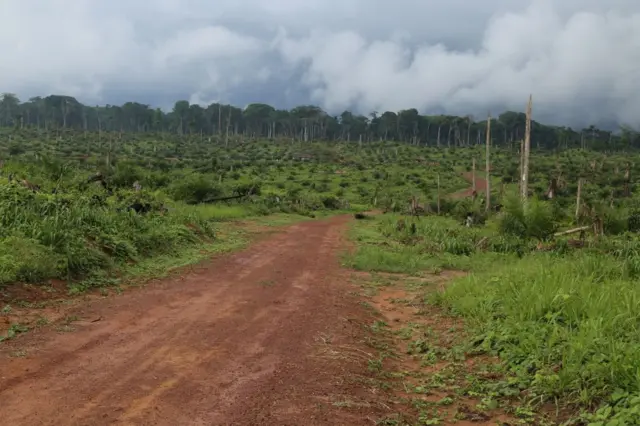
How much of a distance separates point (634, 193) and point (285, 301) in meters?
46.6

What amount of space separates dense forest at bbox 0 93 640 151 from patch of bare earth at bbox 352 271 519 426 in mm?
103022

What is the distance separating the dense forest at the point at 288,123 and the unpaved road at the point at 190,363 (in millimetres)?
103434

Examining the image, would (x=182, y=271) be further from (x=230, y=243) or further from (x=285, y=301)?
(x=230, y=243)

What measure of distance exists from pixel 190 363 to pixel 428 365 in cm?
277

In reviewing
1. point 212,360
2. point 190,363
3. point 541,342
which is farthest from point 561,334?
point 190,363

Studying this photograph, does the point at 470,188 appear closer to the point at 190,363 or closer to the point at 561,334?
the point at 561,334

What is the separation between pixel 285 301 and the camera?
8867mm

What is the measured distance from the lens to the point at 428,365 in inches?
241

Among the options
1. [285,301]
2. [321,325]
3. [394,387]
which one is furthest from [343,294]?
[394,387]

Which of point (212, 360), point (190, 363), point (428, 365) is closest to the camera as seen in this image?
point (190, 363)

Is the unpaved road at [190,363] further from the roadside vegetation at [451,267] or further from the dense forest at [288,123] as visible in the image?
the dense forest at [288,123]

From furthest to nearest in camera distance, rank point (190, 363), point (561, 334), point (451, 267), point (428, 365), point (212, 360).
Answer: point (451, 267) → point (428, 365) → point (212, 360) → point (190, 363) → point (561, 334)

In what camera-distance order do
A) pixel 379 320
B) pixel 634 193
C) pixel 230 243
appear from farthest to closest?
A: pixel 634 193, pixel 230 243, pixel 379 320

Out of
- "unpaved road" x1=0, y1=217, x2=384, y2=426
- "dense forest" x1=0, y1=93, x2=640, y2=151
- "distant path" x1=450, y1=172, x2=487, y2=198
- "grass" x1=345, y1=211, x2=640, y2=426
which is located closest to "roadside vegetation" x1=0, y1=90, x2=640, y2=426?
"grass" x1=345, y1=211, x2=640, y2=426
